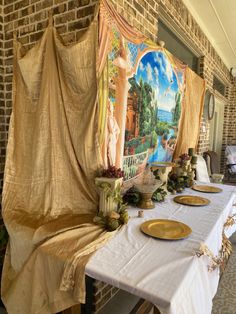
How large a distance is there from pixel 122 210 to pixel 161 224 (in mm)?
235

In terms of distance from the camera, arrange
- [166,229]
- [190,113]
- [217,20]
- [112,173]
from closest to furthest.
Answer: [166,229]
[112,173]
[190,113]
[217,20]

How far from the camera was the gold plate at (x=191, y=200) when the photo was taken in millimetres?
1778

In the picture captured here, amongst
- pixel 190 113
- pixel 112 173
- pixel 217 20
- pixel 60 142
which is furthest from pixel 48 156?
pixel 217 20

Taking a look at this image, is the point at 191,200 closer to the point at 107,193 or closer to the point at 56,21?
the point at 107,193

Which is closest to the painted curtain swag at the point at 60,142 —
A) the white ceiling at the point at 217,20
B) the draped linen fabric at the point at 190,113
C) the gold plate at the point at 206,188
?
the gold plate at the point at 206,188

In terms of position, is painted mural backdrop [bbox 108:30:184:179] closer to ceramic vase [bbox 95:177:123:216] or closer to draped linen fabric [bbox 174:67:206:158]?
draped linen fabric [bbox 174:67:206:158]

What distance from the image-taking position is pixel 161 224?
53.9 inches

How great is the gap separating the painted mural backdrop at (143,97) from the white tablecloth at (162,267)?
699mm

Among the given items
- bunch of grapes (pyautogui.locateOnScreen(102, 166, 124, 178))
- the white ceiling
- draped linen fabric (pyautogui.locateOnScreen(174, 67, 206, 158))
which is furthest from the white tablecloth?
the white ceiling

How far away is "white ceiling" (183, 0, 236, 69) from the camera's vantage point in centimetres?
286

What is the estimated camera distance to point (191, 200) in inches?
72.8

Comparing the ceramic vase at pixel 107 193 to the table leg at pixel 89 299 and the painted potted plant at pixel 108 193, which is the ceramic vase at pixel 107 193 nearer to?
the painted potted plant at pixel 108 193

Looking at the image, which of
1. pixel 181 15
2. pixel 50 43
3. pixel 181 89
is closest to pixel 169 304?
pixel 50 43

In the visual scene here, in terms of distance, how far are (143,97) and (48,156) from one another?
91 cm
